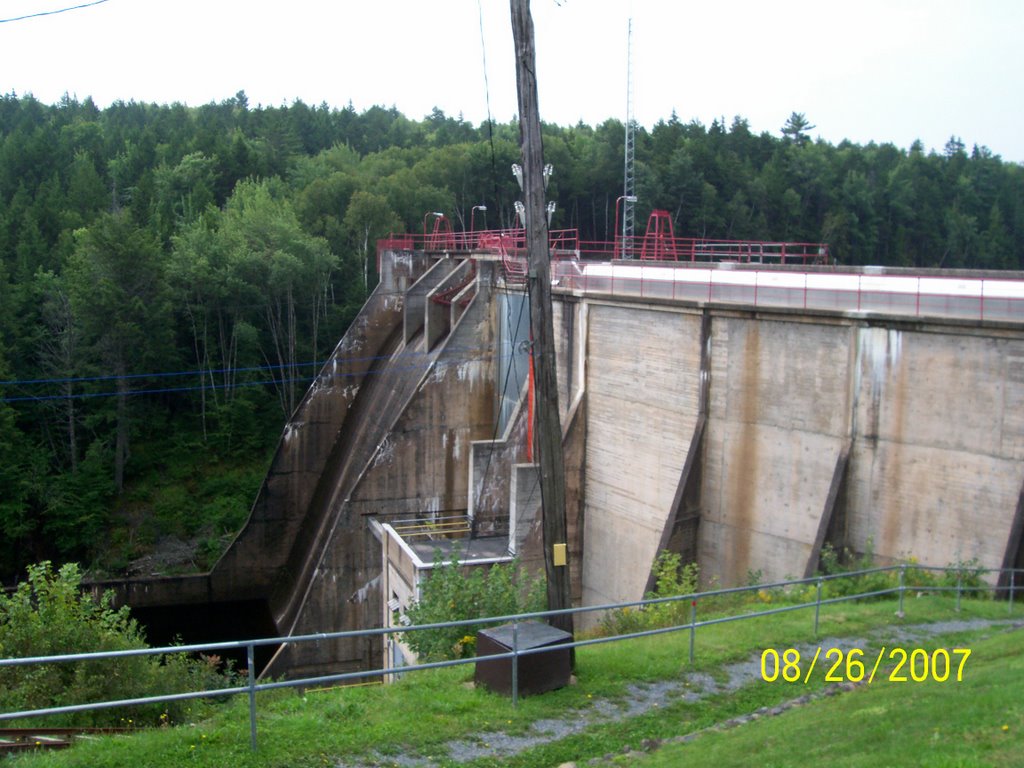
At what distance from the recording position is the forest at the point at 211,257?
3500 centimetres

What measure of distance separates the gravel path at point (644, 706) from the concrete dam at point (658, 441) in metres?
2.91

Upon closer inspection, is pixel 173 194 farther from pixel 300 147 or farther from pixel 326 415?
pixel 326 415

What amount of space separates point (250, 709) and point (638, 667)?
3.91 m

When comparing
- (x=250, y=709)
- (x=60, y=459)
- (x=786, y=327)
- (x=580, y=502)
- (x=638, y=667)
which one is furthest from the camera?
(x=60, y=459)

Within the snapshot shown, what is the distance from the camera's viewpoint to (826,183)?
74.1 metres

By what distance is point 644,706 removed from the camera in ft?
27.0

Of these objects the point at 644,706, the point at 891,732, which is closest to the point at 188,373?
the point at 644,706

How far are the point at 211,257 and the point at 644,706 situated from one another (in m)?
36.1

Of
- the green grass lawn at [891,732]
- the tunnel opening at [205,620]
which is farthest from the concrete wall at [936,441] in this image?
the tunnel opening at [205,620]

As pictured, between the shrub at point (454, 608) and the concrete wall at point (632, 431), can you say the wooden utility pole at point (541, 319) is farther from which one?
the concrete wall at point (632, 431)

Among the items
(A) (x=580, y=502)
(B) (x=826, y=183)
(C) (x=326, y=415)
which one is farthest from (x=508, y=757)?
(B) (x=826, y=183)

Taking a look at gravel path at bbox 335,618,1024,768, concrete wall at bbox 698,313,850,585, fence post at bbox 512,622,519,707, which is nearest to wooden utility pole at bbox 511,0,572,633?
gravel path at bbox 335,618,1024,768

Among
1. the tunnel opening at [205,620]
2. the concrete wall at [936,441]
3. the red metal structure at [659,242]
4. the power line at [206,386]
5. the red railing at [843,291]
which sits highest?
the red metal structure at [659,242]

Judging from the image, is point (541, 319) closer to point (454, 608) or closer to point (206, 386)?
point (454, 608)
